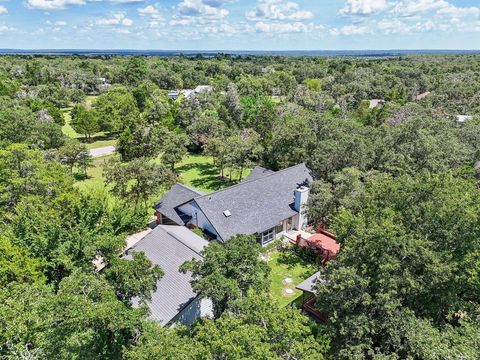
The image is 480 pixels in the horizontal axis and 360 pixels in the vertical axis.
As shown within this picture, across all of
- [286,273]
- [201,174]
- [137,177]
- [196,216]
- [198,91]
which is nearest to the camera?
[286,273]

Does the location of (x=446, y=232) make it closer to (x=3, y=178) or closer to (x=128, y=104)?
(x=3, y=178)

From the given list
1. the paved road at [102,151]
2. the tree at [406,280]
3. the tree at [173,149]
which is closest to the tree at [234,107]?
the tree at [173,149]

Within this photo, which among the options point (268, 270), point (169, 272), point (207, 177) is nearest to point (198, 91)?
point (207, 177)

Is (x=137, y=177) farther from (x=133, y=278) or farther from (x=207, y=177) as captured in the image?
(x=207, y=177)

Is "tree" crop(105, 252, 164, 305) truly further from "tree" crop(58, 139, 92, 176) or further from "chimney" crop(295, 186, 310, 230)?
"tree" crop(58, 139, 92, 176)

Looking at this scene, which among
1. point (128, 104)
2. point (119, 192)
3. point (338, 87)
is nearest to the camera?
point (119, 192)

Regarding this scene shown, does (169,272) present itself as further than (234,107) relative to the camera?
No

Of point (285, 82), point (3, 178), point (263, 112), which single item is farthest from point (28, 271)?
point (285, 82)

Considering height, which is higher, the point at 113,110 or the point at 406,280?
the point at 406,280
